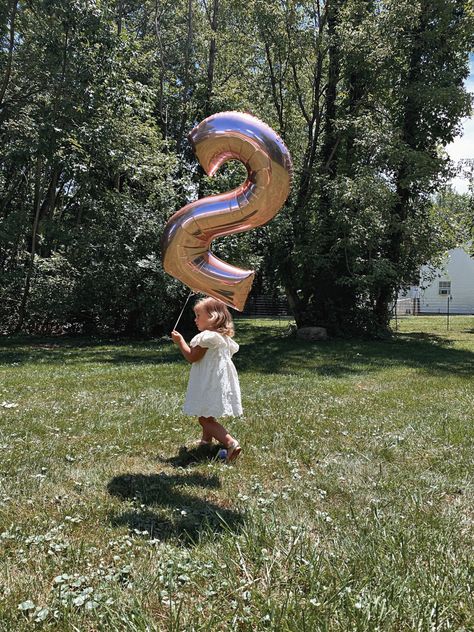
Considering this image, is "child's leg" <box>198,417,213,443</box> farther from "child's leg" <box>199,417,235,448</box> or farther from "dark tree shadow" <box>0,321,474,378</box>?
"dark tree shadow" <box>0,321,474,378</box>

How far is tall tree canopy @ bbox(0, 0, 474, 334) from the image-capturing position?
13.2 metres

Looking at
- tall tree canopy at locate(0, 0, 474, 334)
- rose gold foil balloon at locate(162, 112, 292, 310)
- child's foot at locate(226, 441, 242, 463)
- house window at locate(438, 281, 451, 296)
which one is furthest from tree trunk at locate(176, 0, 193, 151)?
house window at locate(438, 281, 451, 296)

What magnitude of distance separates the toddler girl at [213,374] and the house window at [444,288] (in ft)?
131

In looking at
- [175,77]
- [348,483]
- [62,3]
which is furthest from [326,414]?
[175,77]

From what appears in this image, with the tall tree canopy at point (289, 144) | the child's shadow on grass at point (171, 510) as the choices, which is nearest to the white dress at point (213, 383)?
the child's shadow on grass at point (171, 510)

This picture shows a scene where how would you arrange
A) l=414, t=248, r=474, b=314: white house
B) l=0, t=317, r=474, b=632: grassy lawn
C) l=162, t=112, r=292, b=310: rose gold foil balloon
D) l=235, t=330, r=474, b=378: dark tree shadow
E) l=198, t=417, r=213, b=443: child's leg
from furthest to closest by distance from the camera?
1. l=414, t=248, r=474, b=314: white house
2. l=235, t=330, r=474, b=378: dark tree shadow
3. l=198, t=417, r=213, b=443: child's leg
4. l=162, t=112, r=292, b=310: rose gold foil balloon
5. l=0, t=317, r=474, b=632: grassy lawn

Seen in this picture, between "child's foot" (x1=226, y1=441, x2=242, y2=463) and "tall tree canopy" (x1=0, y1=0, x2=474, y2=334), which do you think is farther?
"tall tree canopy" (x1=0, y1=0, x2=474, y2=334)

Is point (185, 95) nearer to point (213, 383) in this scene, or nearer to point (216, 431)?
point (213, 383)

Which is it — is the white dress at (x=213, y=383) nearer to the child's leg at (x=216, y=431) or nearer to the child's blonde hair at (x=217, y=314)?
the child's blonde hair at (x=217, y=314)

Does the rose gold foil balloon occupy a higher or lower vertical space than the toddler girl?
higher

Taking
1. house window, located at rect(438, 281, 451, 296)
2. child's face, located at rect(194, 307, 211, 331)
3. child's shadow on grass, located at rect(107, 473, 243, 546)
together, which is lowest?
child's shadow on grass, located at rect(107, 473, 243, 546)

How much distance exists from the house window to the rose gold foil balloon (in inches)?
1586

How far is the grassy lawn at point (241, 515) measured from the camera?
228 centimetres

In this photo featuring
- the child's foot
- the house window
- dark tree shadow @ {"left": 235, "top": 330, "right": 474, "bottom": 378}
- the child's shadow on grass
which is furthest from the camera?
the house window
